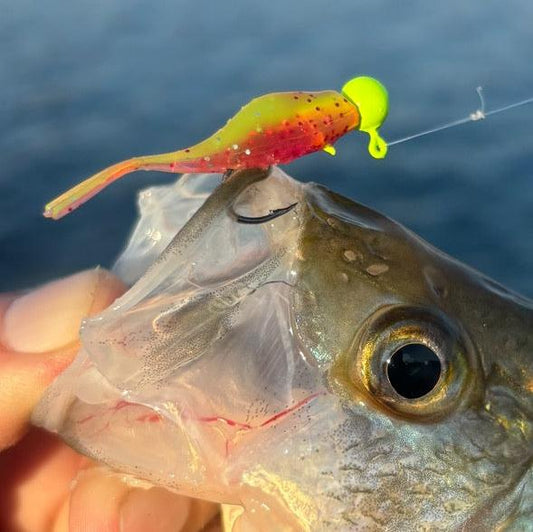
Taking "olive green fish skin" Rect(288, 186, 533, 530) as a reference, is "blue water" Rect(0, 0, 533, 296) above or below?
below

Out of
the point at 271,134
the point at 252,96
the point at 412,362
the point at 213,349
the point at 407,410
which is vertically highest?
the point at 271,134

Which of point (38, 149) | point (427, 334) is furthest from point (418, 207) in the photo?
point (427, 334)

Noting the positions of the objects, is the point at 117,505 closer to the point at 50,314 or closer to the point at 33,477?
the point at 33,477

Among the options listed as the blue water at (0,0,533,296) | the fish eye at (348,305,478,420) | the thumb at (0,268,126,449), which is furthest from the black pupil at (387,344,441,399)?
the blue water at (0,0,533,296)

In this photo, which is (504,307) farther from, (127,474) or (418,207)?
(418,207)

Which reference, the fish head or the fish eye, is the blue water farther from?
the fish eye

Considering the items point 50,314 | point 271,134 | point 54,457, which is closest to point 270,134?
point 271,134

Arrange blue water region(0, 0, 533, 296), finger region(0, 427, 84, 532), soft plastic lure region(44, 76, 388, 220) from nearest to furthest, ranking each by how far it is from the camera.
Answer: soft plastic lure region(44, 76, 388, 220) < finger region(0, 427, 84, 532) < blue water region(0, 0, 533, 296)
